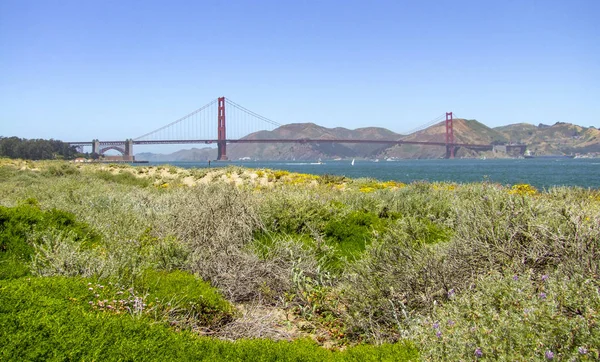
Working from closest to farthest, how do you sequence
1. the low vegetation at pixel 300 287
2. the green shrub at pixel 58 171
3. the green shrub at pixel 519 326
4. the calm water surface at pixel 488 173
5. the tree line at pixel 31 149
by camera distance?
the green shrub at pixel 519 326
the low vegetation at pixel 300 287
the green shrub at pixel 58 171
the calm water surface at pixel 488 173
the tree line at pixel 31 149

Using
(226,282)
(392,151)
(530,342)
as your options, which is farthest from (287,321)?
(392,151)

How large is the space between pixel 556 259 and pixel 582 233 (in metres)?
0.29

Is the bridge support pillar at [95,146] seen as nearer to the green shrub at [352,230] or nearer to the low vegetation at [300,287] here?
the low vegetation at [300,287]

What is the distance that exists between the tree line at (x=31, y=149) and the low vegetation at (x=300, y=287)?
2095 inches

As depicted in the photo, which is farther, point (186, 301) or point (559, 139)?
point (559, 139)

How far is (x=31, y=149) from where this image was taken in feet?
185

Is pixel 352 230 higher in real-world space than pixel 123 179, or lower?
lower

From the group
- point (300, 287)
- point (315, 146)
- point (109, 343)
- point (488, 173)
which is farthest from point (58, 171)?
point (315, 146)

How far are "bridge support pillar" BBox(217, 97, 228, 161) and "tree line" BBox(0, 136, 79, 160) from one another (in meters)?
20.2

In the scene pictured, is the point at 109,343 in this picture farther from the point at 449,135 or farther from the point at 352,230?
the point at 449,135

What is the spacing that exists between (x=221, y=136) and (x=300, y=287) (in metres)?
71.4

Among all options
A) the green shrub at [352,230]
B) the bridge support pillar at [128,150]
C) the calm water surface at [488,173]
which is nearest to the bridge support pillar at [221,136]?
the calm water surface at [488,173]

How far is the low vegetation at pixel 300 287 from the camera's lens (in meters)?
2.79

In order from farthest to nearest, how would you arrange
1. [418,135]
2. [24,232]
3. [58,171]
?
1. [418,135]
2. [58,171]
3. [24,232]
